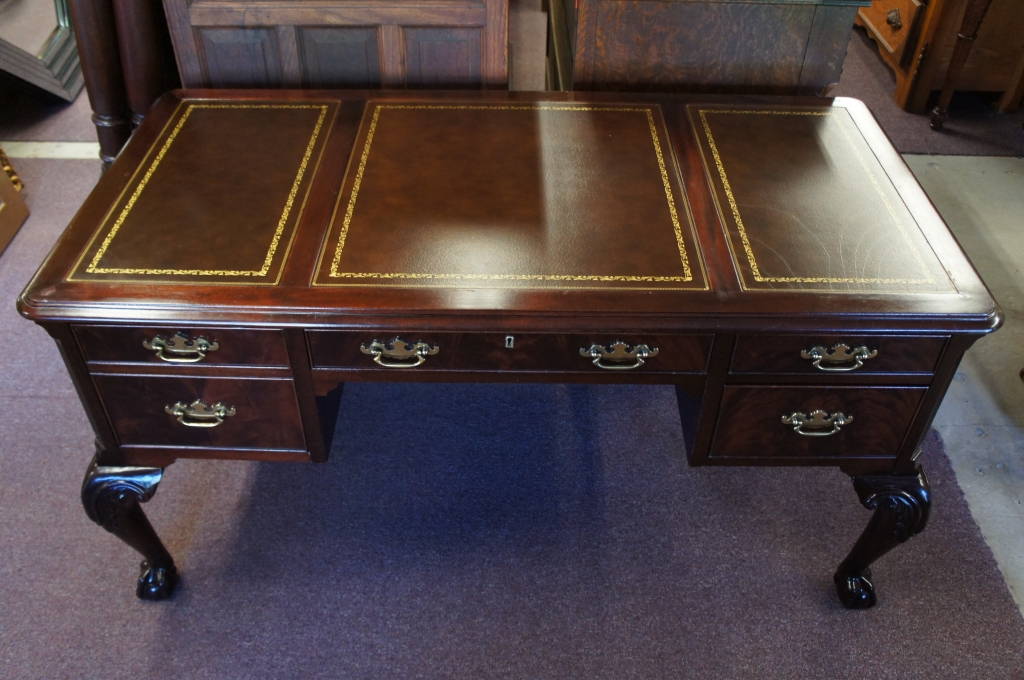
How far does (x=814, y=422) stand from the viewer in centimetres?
134

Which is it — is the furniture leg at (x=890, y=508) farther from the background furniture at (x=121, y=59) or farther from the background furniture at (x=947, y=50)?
the background furniture at (x=947, y=50)

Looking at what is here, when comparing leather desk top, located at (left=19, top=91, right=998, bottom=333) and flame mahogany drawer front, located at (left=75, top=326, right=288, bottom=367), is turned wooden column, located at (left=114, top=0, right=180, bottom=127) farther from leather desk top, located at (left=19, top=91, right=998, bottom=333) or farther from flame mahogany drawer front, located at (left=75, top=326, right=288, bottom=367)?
flame mahogany drawer front, located at (left=75, top=326, right=288, bottom=367)

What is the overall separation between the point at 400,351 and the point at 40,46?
2.46 metres

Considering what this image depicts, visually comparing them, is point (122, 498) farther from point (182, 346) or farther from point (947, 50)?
point (947, 50)

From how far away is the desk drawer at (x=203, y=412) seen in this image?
4.25 feet

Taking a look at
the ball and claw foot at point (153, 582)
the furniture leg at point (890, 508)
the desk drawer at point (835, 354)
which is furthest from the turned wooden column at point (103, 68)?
the furniture leg at point (890, 508)

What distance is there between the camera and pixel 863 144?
5.06 ft

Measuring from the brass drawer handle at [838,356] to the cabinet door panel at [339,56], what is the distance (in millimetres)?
1023

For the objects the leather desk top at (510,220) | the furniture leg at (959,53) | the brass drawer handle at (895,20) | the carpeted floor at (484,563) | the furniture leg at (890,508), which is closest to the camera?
the leather desk top at (510,220)

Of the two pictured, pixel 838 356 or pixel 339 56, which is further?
pixel 339 56

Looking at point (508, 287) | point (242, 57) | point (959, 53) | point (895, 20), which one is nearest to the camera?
point (508, 287)

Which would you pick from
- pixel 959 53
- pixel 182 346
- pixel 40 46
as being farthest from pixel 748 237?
pixel 40 46

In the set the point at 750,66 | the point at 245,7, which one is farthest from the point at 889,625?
the point at 245,7

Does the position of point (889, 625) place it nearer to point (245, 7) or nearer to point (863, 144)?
point (863, 144)
